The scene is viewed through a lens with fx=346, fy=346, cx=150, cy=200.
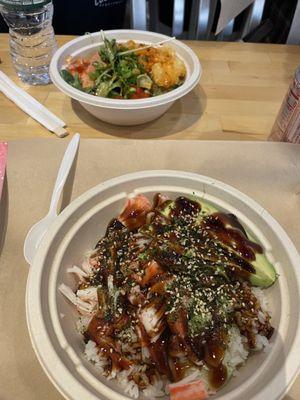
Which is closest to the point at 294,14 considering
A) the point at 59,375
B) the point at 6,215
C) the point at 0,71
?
the point at 0,71

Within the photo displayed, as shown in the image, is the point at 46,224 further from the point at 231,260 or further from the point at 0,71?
the point at 0,71

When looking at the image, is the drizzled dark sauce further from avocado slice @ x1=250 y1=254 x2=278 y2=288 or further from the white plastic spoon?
the white plastic spoon

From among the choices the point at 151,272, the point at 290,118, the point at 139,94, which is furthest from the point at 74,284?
the point at 290,118

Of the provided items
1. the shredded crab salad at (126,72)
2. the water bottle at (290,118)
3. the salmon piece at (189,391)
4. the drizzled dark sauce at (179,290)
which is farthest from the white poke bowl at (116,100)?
the salmon piece at (189,391)

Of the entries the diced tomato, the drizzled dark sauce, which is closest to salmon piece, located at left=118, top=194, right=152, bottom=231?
the drizzled dark sauce

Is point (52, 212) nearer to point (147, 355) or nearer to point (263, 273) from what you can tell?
point (147, 355)
